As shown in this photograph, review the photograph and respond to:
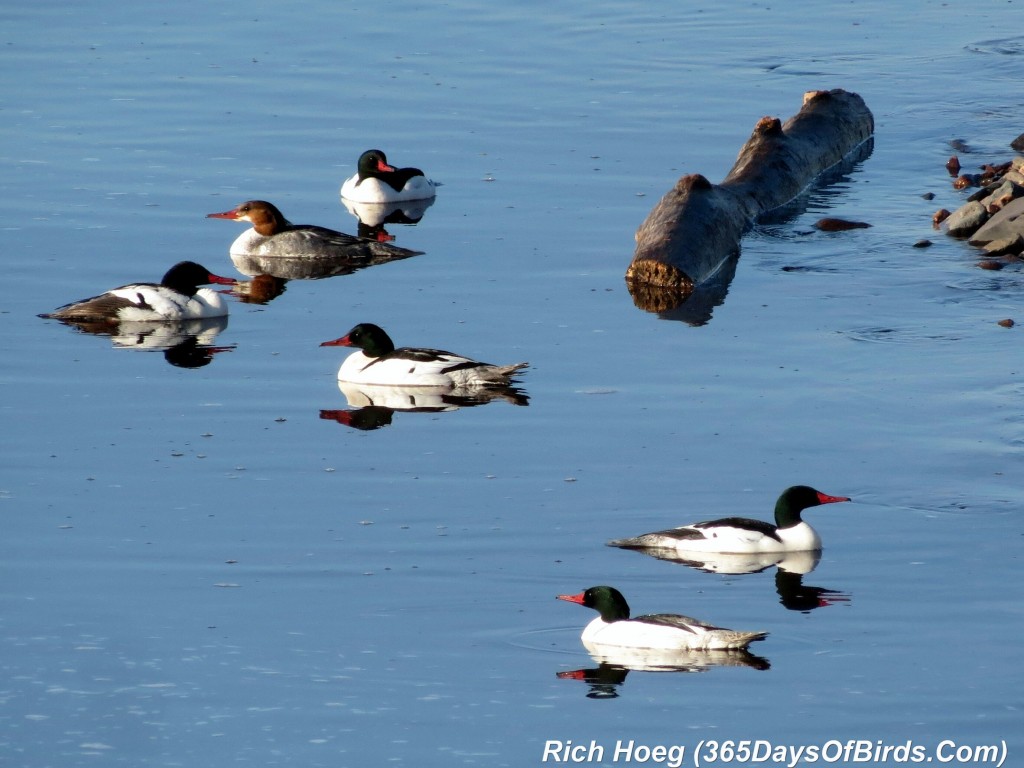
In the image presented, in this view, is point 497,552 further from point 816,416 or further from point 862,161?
point 862,161

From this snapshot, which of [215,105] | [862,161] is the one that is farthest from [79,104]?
[862,161]

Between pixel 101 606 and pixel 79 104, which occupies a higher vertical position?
pixel 79 104

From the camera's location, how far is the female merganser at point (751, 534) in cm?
1291

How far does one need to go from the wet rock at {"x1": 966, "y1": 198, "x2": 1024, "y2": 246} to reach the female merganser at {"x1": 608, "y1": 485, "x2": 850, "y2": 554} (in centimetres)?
843

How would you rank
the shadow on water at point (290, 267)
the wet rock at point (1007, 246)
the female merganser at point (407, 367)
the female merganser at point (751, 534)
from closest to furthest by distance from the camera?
the female merganser at point (751, 534) < the female merganser at point (407, 367) < the wet rock at point (1007, 246) < the shadow on water at point (290, 267)

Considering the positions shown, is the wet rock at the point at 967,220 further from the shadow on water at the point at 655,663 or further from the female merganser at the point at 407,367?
the shadow on water at the point at 655,663

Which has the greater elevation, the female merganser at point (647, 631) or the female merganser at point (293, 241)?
the female merganser at point (293, 241)

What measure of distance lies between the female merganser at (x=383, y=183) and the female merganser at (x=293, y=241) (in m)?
2.05

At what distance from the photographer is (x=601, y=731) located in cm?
1060

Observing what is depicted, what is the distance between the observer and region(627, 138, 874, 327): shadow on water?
19125 mm

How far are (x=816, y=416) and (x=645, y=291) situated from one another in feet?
14.8

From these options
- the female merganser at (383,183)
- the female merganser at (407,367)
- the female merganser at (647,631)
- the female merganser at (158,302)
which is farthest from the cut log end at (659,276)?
the female merganser at (647,631)

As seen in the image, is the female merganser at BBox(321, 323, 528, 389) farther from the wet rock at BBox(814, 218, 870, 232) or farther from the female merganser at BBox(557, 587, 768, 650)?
the wet rock at BBox(814, 218, 870, 232)

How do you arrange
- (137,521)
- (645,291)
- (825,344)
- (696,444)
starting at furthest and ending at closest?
(645,291)
(825,344)
(696,444)
(137,521)
